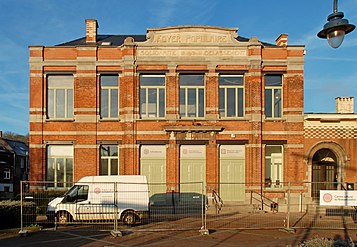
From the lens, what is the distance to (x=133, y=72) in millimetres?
24562

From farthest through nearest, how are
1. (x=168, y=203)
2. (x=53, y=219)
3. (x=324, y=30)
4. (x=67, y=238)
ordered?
1. (x=168, y=203)
2. (x=53, y=219)
3. (x=67, y=238)
4. (x=324, y=30)

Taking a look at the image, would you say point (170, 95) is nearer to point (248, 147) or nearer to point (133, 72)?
point (133, 72)

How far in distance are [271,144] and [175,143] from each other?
5915mm

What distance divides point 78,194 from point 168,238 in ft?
17.0

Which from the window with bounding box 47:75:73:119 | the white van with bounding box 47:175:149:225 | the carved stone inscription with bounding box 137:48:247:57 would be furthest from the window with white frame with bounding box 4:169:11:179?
the white van with bounding box 47:175:149:225

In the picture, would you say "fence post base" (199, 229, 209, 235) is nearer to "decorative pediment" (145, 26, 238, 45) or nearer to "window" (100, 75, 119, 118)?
"window" (100, 75, 119, 118)

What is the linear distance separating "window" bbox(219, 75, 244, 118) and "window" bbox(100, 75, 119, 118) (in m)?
6.47

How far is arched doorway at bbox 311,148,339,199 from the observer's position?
2480 centimetres

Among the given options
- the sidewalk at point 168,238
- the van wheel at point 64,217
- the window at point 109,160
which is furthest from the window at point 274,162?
the van wheel at point 64,217

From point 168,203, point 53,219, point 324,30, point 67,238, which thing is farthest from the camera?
point 168,203

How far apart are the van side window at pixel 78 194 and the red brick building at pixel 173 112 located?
21.4 ft

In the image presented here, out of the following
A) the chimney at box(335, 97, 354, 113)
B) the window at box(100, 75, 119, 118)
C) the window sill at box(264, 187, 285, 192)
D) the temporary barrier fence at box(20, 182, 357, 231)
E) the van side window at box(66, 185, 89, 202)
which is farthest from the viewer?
the chimney at box(335, 97, 354, 113)

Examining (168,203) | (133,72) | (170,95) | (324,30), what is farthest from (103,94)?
(324,30)

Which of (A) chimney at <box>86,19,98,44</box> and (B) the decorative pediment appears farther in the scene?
(A) chimney at <box>86,19,98,44</box>
